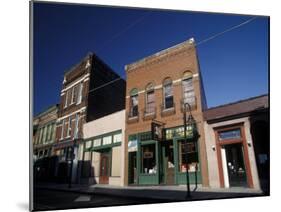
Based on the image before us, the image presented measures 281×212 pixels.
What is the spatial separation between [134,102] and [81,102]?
168cm

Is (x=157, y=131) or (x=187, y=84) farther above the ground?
(x=187, y=84)

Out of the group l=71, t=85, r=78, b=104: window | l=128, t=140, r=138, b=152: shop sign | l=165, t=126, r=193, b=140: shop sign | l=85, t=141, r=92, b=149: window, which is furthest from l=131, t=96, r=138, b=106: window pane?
l=85, t=141, r=92, b=149: window

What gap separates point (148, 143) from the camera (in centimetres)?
675

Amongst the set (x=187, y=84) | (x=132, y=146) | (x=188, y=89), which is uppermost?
(x=187, y=84)

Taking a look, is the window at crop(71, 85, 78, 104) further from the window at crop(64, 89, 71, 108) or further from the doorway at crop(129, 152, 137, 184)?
the doorway at crop(129, 152, 137, 184)

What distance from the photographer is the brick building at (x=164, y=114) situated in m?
6.04

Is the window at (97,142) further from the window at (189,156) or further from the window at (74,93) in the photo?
the window at (189,156)

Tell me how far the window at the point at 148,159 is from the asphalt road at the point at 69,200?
50.9 inches

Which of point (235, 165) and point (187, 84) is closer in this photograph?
point (235, 165)

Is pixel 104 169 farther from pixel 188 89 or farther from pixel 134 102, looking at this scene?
pixel 188 89

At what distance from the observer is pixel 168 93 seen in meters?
7.02

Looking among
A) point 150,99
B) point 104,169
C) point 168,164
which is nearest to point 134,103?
point 150,99

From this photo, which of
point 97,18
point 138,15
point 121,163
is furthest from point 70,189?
point 138,15
